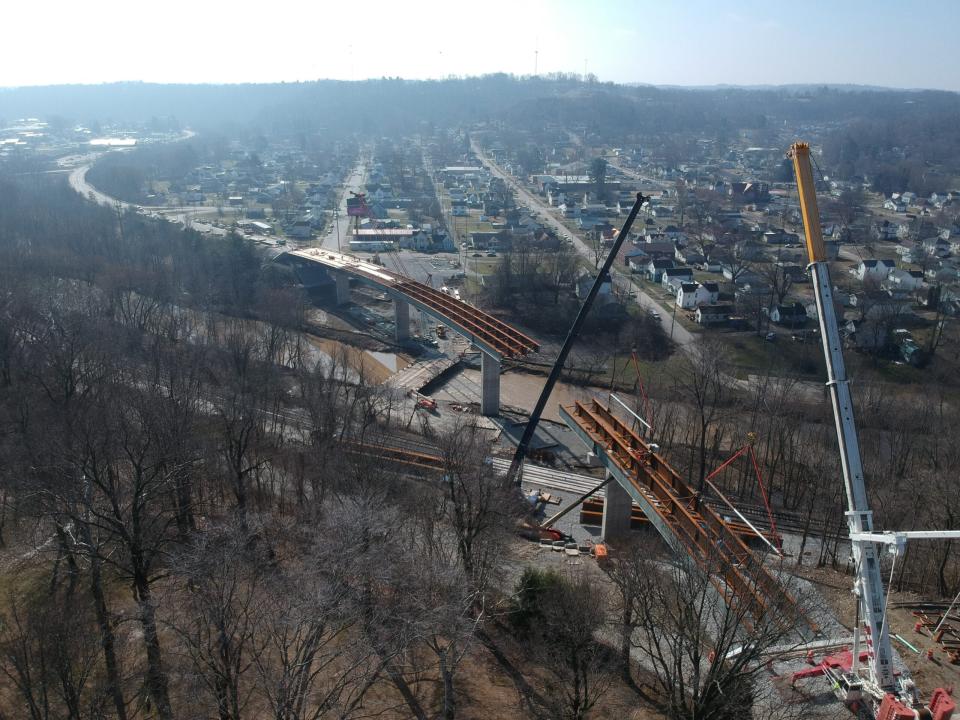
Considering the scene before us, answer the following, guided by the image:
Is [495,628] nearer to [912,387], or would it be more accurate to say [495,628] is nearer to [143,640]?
[143,640]

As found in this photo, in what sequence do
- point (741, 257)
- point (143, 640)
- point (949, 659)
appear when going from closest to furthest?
point (143, 640) < point (949, 659) < point (741, 257)

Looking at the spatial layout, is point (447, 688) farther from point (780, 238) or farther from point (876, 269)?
point (780, 238)

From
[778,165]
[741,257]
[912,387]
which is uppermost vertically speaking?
[778,165]

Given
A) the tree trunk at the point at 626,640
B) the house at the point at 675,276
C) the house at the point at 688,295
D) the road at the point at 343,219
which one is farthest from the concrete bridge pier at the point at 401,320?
the tree trunk at the point at 626,640

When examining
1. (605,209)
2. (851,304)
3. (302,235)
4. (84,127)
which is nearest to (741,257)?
(851,304)

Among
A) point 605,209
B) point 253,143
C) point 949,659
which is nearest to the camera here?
point 949,659

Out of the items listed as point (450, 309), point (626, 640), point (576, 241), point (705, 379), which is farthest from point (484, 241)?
point (626, 640)
